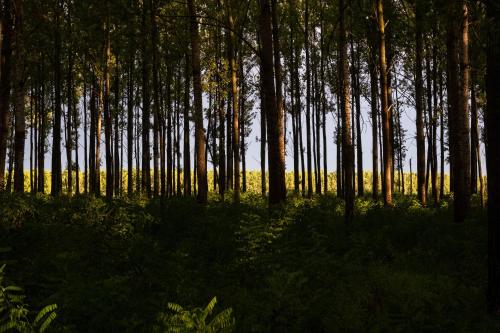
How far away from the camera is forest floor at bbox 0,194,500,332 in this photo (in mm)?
5641

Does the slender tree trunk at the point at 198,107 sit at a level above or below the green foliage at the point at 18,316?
above

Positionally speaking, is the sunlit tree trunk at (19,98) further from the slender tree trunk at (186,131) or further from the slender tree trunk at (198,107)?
the slender tree trunk at (186,131)

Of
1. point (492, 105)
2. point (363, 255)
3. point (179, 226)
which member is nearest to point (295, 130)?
point (179, 226)

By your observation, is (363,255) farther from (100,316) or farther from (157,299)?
(100,316)

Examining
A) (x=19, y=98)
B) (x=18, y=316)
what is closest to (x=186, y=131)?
(x=19, y=98)

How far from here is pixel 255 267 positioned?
798 cm

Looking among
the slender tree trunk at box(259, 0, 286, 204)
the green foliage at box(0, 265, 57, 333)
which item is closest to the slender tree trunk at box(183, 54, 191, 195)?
the slender tree trunk at box(259, 0, 286, 204)

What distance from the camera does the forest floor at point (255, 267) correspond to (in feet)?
18.5

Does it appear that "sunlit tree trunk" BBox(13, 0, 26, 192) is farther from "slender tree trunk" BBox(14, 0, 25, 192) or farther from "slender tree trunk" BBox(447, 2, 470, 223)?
"slender tree trunk" BBox(447, 2, 470, 223)

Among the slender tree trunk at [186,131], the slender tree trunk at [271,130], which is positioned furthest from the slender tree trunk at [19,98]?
the slender tree trunk at [186,131]

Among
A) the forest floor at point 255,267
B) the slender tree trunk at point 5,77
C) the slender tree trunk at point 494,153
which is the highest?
the slender tree trunk at point 5,77

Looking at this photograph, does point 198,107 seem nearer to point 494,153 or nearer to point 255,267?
point 255,267

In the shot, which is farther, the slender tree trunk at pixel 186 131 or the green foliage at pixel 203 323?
the slender tree trunk at pixel 186 131

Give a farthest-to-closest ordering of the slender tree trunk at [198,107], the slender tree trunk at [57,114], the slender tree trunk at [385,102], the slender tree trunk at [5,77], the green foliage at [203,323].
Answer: the slender tree trunk at [57,114] < the slender tree trunk at [385,102] < the slender tree trunk at [198,107] < the slender tree trunk at [5,77] < the green foliage at [203,323]
